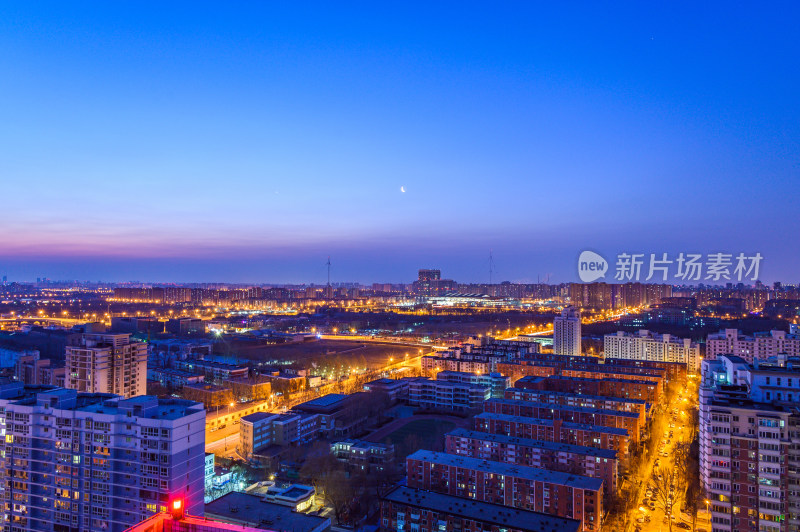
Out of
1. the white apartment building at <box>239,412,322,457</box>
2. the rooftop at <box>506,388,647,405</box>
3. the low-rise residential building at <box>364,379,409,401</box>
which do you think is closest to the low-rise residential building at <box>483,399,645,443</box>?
the rooftop at <box>506,388,647,405</box>

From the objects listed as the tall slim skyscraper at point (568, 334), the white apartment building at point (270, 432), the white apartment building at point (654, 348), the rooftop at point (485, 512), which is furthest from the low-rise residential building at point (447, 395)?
the white apartment building at point (654, 348)

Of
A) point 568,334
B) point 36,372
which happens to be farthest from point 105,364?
point 568,334

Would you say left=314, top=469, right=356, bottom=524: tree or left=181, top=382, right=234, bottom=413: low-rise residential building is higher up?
left=181, top=382, right=234, bottom=413: low-rise residential building

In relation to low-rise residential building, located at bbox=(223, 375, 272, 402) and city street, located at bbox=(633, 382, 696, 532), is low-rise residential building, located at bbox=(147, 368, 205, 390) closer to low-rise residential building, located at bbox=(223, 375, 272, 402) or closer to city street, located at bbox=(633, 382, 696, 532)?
low-rise residential building, located at bbox=(223, 375, 272, 402)

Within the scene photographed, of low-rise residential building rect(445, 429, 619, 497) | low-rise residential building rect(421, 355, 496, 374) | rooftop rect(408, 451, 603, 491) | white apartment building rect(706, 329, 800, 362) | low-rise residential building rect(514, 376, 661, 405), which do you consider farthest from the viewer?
low-rise residential building rect(421, 355, 496, 374)

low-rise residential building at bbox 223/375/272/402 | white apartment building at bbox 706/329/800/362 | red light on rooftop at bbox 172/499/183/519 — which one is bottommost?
low-rise residential building at bbox 223/375/272/402

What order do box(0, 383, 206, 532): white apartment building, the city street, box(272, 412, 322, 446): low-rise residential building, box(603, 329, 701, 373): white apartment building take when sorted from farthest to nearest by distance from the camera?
box(603, 329, 701, 373): white apartment building < box(272, 412, 322, 446): low-rise residential building < the city street < box(0, 383, 206, 532): white apartment building

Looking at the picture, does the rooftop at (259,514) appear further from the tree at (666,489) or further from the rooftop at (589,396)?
the rooftop at (589,396)

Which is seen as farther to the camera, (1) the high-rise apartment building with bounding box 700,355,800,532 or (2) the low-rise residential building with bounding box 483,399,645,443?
(2) the low-rise residential building with bounding box 483,399,645,443

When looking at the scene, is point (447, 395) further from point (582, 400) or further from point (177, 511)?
point (177, 511)
